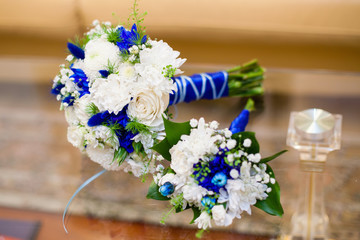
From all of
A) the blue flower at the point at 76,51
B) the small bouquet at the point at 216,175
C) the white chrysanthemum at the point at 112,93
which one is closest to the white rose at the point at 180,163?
the small bouquet at the point at 216,175

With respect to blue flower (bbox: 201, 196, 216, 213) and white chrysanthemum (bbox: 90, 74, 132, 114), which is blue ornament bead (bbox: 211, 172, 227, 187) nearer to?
blue flower (bbox: 201, 196, 216, 213)

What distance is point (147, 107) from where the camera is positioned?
3.96ft

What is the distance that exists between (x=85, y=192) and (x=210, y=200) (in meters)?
0.53

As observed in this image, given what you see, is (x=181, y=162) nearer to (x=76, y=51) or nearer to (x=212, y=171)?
(x=212, y=171)

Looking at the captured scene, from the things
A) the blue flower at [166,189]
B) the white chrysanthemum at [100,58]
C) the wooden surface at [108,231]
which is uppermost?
the white chrysanthemum at [100,58]

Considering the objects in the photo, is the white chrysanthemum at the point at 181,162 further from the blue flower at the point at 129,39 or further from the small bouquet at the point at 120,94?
the blue flower at the point at 129,39

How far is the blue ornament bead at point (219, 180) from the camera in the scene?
105 cm

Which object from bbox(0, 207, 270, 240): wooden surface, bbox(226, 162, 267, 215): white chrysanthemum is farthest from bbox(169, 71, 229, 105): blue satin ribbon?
bbox(226, 162, 267, 215): white chrysanthemum

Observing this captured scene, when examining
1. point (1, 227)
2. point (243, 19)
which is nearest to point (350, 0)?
point (243, 19)

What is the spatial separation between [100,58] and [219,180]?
51cm

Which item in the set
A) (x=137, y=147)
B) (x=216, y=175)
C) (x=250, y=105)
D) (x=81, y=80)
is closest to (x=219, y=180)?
(x=216, y=175)

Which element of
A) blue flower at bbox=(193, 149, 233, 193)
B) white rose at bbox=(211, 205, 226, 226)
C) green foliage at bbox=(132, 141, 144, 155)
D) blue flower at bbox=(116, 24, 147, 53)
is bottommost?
white rose at bbox=(211, 205, 226, 226)

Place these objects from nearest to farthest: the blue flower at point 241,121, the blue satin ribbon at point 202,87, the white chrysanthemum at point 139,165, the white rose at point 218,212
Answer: the white rose at point 218,212, the white chrysanthemum at point 139,165, the blue flower at point 241,121, the blue satin ribbon at point 202,87

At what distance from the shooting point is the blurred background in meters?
1.36
